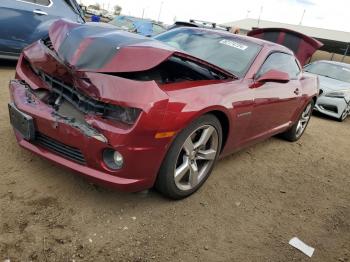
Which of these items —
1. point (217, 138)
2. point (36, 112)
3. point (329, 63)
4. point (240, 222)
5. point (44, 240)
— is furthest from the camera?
point (329, 63)

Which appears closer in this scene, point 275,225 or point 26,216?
point 26,216

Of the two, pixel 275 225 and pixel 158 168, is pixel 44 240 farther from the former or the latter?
pixel 275 225

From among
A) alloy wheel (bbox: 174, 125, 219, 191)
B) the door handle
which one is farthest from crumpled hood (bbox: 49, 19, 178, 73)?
the door handle

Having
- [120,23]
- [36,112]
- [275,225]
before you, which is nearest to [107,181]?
[36,112]

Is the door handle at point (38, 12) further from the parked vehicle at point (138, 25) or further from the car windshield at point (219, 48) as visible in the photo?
the parked vehicle at point (138, 25)

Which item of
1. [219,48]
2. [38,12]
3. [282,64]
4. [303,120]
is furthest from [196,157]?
[38,12]

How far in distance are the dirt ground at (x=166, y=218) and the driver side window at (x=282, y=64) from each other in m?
1.14

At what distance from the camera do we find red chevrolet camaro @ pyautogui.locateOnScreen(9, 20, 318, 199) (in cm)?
238

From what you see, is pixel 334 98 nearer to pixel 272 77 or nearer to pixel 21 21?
pixel 272 77

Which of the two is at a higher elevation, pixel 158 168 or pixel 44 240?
pixel 158 168

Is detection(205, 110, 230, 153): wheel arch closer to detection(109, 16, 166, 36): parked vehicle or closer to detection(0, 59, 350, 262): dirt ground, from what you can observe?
detection(0, 59, 350, 262): dirt ground

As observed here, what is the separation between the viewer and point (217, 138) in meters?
3.10

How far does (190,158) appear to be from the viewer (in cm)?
290

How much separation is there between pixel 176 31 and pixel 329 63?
655 cm
